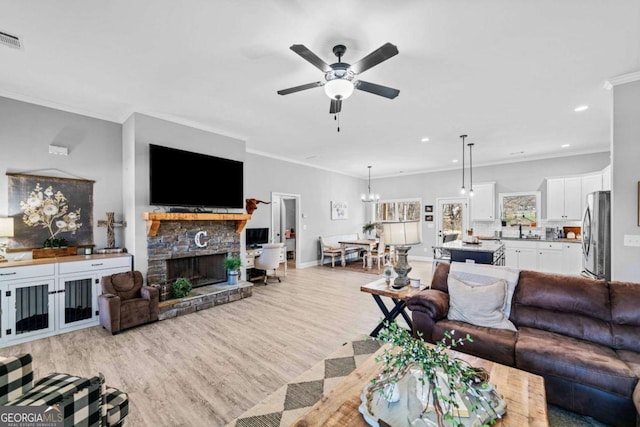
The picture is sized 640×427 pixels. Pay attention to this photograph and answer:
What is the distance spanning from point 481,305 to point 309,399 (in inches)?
69.0

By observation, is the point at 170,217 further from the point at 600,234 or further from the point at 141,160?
the point at 600,234

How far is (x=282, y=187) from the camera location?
22.9 feet

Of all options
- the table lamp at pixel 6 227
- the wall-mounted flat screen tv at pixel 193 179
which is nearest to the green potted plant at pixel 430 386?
the wall-mounted flat screen tv at pixel 193 179

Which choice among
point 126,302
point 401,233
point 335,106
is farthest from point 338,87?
point 126,302

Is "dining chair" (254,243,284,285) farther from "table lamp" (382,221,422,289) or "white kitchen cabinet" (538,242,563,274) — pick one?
"white kitchen cabinet" (538,242,563,274)

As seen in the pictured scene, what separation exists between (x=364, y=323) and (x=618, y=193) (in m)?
3.17

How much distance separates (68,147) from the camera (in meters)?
3.83

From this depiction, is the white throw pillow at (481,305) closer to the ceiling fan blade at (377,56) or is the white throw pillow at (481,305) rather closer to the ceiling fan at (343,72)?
the ceiling fan at (343,72)

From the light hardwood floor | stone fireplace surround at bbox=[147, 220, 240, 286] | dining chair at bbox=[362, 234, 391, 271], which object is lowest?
the light hardwood floor

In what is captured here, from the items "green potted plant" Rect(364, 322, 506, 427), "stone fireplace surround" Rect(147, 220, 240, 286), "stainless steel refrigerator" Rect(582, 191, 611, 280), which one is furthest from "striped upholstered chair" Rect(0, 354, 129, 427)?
"stainless steel refrigerator" Rect(582, 191, 611, 280)

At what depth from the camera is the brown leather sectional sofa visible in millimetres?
1757

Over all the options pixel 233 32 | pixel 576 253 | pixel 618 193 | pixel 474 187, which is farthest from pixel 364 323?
pixel 474 187

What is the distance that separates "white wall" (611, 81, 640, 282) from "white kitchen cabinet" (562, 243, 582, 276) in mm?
3533

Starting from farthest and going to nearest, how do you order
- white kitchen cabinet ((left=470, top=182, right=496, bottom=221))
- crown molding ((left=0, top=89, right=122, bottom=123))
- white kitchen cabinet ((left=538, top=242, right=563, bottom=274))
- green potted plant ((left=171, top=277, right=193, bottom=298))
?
white kitchen cabinet ((left=470, top=182, right=496, bottom=221)) → white kitchen cabinet ((left=538, top=242, right=563, bottom=274)) → green potted plant ((left=171, top=277, right=193, bottom=298)) → crown molding ((left=0, top=89, right=122, bottom=123))
